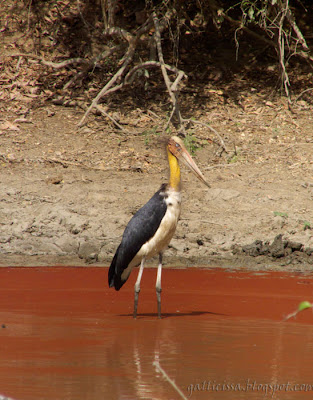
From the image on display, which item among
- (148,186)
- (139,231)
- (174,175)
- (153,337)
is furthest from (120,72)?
(153,337)

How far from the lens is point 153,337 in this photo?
5.13m

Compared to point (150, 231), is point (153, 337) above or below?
below

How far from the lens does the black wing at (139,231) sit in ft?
19.3

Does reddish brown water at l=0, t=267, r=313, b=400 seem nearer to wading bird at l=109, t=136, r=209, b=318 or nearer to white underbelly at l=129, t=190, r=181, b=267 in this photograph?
wading bird at l=109, t=136, r=209, b=318

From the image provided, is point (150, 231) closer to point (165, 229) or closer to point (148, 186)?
point (165, 229)

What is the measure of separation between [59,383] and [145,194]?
5.96m

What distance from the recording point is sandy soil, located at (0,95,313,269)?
859 cm

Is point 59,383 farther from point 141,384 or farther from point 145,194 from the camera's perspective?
point 145,194

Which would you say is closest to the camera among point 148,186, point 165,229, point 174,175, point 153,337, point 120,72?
point 153,337

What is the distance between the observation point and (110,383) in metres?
3.87

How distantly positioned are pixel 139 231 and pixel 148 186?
4.02m

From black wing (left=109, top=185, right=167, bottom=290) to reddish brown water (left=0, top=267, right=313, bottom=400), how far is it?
444 mm

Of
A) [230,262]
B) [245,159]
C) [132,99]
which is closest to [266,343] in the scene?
[230,262]

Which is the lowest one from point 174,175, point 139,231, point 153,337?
point 153,337
